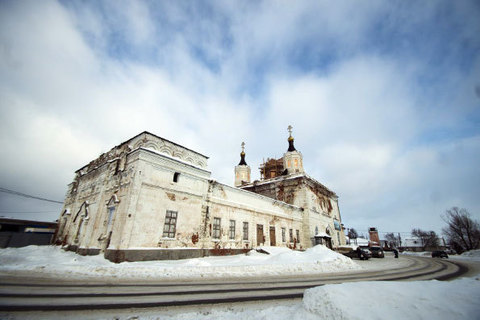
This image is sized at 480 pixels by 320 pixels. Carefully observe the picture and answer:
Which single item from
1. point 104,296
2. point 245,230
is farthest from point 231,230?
point 104,296

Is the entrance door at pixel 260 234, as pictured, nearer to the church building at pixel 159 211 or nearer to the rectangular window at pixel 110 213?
the church building at pixel 159 211

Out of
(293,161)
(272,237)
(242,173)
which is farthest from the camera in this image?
(242,173)

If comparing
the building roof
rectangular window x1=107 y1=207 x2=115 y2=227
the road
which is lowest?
the road

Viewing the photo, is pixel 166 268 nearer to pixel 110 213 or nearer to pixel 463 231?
pixel 110 213

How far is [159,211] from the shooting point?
14266mm

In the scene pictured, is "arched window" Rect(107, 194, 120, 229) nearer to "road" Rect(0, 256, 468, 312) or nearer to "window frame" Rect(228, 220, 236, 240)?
"road" Rect(0, 256, 468, 312)

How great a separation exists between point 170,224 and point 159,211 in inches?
50.4

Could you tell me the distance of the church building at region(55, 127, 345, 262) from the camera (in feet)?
43.9

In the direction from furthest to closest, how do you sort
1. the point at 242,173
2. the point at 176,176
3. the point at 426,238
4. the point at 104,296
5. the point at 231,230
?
the point at 426,238 → the point at 242,173 → the point at 231,230 → the point at 176,176 → the point at 104,296

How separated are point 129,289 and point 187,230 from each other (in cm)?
886

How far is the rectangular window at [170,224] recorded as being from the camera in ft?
47.2

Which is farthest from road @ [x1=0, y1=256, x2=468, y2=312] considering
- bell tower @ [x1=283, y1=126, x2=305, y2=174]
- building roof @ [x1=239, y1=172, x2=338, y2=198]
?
bell tower @ [x1=283, y1=126, x2=305, y2=174]

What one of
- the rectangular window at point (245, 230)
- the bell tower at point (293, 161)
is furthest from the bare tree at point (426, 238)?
the rectangular window at point (245, 230)

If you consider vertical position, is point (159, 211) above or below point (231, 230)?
above
